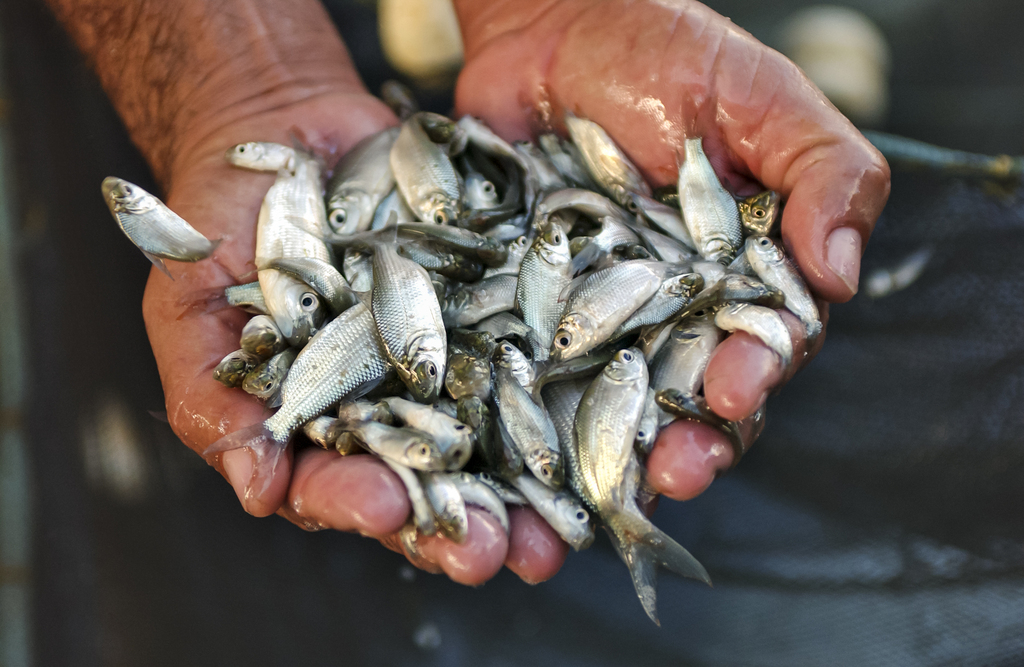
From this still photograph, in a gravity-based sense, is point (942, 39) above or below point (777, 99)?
below

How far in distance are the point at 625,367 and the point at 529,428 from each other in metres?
0.27

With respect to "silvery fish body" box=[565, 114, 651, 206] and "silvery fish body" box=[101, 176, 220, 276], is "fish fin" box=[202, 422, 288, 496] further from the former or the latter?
"silvery fish body" box=[565, 114, 651, 206]

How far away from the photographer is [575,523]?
4.33 feet

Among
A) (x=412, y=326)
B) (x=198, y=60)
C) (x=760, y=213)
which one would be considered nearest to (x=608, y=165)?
(x=760, y=213)

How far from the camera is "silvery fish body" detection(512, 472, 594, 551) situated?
1322mm

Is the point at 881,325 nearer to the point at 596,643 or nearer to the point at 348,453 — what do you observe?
the point at 596,643

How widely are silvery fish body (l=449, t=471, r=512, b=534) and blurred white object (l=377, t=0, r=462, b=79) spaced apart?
2995 mm

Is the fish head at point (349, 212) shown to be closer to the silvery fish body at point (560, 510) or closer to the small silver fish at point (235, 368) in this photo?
the small silver fish at point (235, 368)

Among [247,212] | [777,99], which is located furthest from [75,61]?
[777,99]

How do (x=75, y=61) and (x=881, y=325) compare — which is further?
(x=75, y=61)

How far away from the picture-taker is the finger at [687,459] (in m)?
1.28

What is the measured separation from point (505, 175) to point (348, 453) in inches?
47.0

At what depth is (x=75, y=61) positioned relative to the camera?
3.03 metres

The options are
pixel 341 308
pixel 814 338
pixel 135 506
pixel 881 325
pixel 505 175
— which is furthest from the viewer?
pixel 135 506
